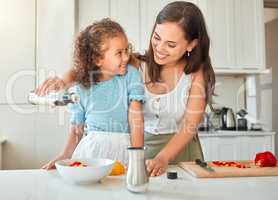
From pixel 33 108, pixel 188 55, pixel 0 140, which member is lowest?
pixel 0 140

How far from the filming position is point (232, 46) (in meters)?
2.86

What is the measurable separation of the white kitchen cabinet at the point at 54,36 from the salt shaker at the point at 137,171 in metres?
1.93

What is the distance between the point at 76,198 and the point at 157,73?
0.68 meters

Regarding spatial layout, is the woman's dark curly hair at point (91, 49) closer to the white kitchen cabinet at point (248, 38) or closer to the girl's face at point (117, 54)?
the girl's face at point (117, 54)

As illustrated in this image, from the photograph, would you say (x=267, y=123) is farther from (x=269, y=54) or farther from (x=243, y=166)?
(x=243, y=166)

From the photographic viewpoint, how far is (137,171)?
0.81 meters

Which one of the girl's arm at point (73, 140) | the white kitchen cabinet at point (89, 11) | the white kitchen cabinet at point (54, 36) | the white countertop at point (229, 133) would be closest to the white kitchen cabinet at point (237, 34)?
the white countertop at point (229, 133)

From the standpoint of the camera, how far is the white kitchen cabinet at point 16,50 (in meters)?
2.69

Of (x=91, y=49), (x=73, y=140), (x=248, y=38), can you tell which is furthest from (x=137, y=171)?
(x=248, y=38)

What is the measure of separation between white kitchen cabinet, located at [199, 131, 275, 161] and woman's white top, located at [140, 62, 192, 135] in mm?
1336

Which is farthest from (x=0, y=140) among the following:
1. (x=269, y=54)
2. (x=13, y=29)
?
(x=269, y=54)

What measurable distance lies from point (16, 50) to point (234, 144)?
196 centimetres

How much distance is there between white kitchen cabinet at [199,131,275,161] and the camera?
260 cm

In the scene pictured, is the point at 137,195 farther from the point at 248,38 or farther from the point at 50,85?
the point at 248,38
